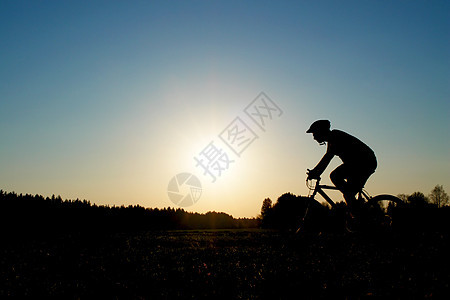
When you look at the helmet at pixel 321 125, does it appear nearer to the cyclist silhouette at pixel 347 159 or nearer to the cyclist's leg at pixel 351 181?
the cyclist silhouette at pixel 347 159

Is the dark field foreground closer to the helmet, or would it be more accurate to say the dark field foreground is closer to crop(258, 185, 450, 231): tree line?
crop(258, 185, 450, 231): tree line

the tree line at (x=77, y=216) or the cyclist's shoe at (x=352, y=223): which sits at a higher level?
the tree line at (x=77, y=216)

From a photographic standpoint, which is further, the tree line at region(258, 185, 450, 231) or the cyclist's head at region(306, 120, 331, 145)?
the cyclist's head at region(306, 120, 331, 145)

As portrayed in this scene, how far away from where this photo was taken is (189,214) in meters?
135

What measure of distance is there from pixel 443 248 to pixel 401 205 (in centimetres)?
184

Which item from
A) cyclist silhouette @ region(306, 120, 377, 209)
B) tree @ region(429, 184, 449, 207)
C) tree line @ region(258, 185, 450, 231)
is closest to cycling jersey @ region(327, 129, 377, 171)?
cyclist silhouette @ region(306, 120, 377, 209)

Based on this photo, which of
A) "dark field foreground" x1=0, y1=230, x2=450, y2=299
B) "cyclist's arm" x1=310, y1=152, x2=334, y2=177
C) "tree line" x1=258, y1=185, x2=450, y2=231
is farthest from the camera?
"cyclist's arm" x1=310, y1=152, x2=334, y2=177

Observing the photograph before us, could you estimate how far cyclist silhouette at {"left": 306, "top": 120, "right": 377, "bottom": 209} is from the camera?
6.95 m

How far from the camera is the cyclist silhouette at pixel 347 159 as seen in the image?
695cm

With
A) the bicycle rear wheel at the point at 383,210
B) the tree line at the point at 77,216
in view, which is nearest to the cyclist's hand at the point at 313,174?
the bicycle rear wheel at the point at 383,210

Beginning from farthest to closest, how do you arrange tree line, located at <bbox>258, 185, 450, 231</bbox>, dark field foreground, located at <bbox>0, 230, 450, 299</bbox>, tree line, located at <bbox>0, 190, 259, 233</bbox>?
tree line, located at <bbox>0, 190, 259, 233</bbox>
tree line, located at <bbox>258, 185, 450, 231</bbox>
dark field foreground, located at <bbox>0, 230, 450, 299</bbox>

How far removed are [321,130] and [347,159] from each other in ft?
3.18

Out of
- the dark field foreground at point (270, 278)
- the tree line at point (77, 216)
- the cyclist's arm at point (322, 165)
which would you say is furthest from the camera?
the tree line at point (77, 216)

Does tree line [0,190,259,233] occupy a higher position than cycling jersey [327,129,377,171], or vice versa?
tree line [0,190,259,233]
